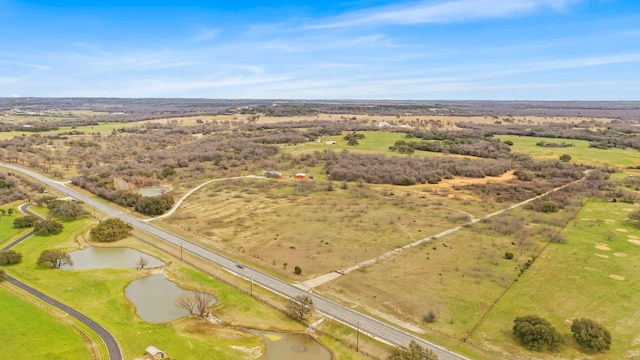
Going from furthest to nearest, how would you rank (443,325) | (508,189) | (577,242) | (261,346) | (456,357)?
(508,189), (577,242), (443,325), (261,346), (456,357)

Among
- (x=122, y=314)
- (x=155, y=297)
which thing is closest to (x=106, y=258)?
(x=155, y=297)

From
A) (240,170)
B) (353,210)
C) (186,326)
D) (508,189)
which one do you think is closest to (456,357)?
(186,326)

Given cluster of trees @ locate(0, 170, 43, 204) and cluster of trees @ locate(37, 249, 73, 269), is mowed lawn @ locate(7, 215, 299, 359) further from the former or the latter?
cluster of trees @ locate(0, 170, 43, 204)

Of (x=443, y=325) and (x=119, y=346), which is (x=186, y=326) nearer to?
(x=119, y=346)

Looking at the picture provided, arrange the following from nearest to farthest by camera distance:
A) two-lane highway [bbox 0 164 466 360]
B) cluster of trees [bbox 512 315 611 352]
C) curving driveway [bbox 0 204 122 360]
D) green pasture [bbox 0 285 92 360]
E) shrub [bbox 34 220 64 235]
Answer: green pasture [bbox 0 285 92 360]
cluster of trees [bbox 512 315 611 352]
curving driveway [bbox 0 204 122 360]
two-lane highway [bbox 0 164 466 360]
shrub [bbox 34 220 64 235]

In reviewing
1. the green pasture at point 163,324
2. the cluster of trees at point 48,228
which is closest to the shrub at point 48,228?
the cluster of trees at point 48,228

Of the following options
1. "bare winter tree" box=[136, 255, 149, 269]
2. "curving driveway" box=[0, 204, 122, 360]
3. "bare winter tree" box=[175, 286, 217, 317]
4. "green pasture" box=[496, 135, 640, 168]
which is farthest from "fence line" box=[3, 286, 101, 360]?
"green pasture" box=[496, 135, 640, 168]
